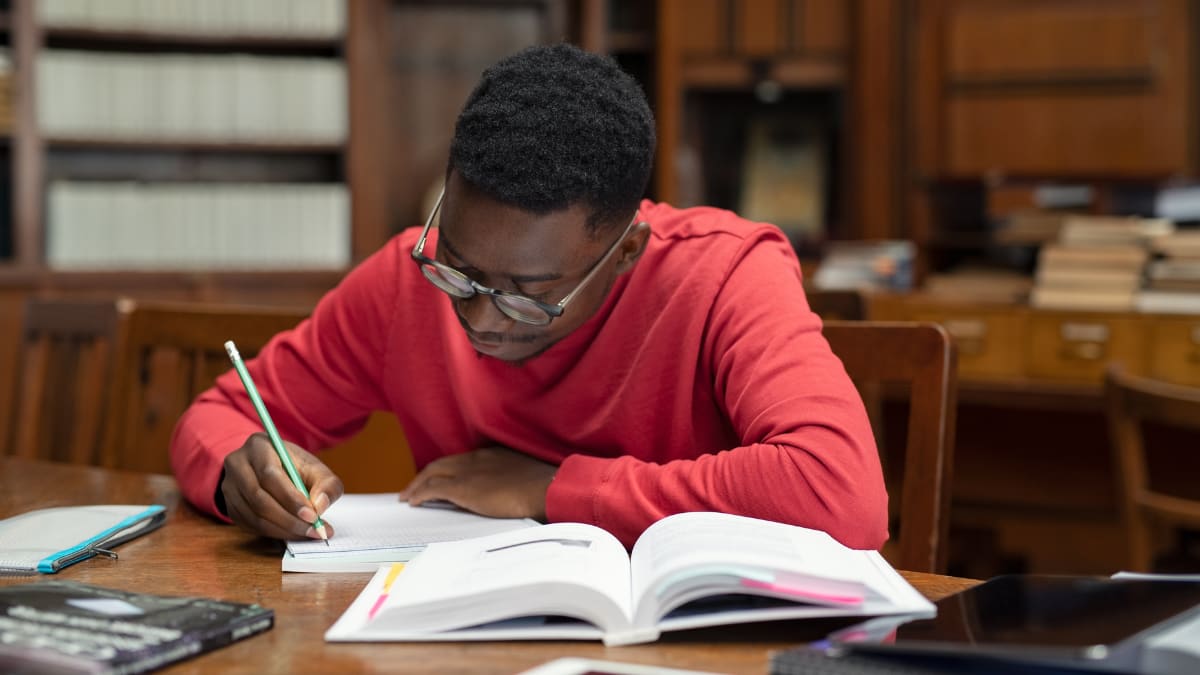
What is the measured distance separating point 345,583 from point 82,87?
3367mm

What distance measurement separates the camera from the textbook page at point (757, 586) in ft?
2.68

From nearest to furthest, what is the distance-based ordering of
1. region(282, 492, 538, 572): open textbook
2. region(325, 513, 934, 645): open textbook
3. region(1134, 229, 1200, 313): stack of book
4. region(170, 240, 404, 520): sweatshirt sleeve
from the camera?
1. region(325, 513, 934, 645): open textbook
2. region(282, 492, 538, 572): open textbook
3. region(170, 240, 404, 520): sweatshirt sleeve
4. region(1134, 229, 1200, 313): stack of book

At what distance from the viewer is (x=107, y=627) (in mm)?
798

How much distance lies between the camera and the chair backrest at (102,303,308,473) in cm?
174

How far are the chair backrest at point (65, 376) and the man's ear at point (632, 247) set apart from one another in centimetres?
95

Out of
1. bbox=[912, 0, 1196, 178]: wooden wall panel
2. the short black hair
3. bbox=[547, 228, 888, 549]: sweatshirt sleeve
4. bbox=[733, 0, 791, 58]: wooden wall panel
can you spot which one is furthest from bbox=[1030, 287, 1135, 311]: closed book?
the short black hair

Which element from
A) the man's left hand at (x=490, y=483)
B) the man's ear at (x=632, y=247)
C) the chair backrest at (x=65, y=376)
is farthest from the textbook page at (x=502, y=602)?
the chair backrest at (x=65, y=376)

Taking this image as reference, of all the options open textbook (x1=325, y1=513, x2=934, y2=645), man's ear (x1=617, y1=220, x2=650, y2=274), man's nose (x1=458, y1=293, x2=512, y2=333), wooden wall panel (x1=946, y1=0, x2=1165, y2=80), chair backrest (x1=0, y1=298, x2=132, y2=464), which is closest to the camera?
open textbook (x1=325, y1=513, x2=934, y2=645)

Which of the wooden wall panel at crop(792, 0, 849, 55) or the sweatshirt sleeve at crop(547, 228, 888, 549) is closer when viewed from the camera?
the sweatshirt sleeve at crop(547, 228, 888, 549)

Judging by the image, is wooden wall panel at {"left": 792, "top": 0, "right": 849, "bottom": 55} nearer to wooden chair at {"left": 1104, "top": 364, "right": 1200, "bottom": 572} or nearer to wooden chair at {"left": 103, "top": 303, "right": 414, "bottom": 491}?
wooden chair at {"left": 1104, "top": 364, "right": 1200, "bottom": 572}

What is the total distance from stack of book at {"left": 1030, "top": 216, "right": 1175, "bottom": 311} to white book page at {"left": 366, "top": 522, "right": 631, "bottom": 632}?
2140 millimetres

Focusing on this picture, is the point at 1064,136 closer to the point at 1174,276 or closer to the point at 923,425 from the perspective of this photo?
the point at 1174,276

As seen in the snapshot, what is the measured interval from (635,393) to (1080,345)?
180 cm

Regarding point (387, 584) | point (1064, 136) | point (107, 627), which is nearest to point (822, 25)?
point (1064, 136)
